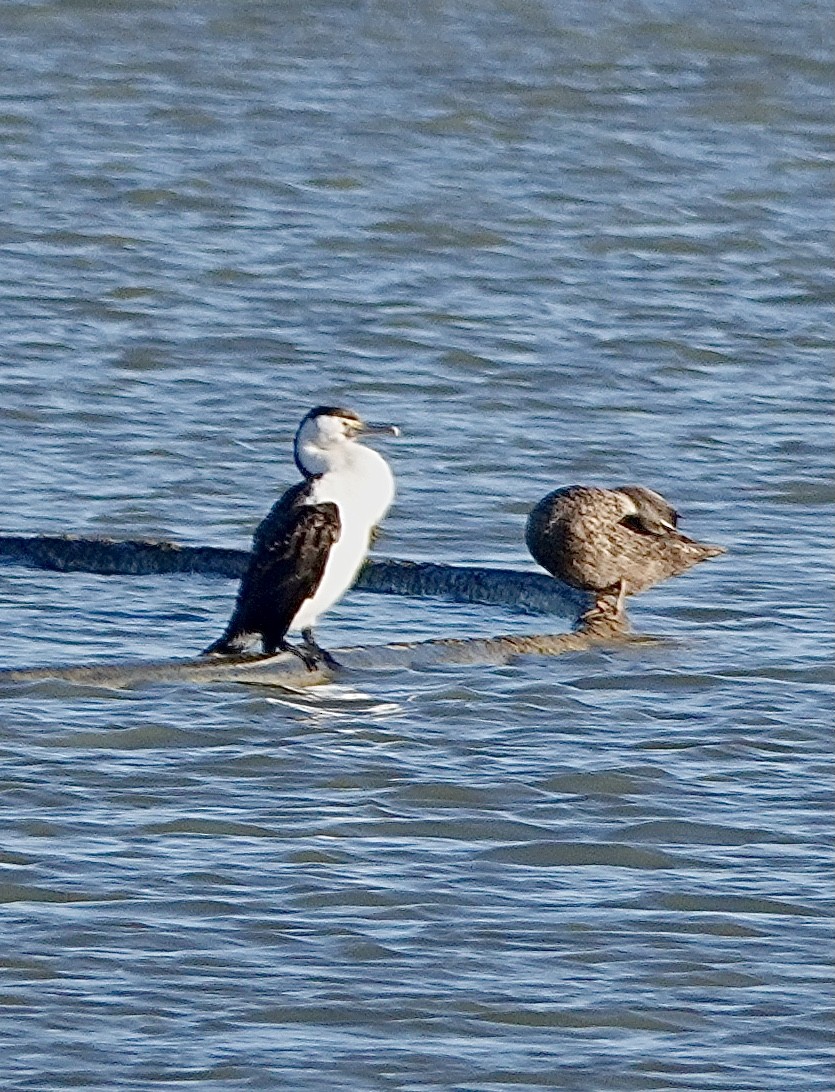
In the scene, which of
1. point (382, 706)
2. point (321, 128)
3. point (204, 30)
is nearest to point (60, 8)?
point (204, 30)

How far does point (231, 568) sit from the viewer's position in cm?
980

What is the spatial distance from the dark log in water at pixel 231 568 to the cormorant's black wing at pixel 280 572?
898 mm

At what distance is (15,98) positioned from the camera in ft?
61.7

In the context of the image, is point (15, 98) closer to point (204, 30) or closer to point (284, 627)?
point (204, 30)

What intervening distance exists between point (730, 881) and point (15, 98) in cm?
1308

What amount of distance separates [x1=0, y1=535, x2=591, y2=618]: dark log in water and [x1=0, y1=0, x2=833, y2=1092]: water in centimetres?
10

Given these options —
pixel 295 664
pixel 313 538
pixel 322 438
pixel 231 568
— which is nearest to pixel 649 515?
pixel 322 438

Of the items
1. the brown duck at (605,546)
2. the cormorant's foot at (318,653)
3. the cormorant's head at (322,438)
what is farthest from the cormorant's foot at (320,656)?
the brown duck at (605,546)

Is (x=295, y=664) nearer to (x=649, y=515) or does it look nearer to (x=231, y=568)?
(x=231, y=568)

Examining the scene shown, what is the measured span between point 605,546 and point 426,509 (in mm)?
1712

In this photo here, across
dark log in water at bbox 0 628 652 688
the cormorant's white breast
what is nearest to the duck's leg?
dark log in water at bbox 0 628 652 688

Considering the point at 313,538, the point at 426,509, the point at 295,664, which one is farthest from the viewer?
the point at 426,509

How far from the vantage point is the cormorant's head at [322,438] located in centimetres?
909

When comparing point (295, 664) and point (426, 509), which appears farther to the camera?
point (426, 509)
